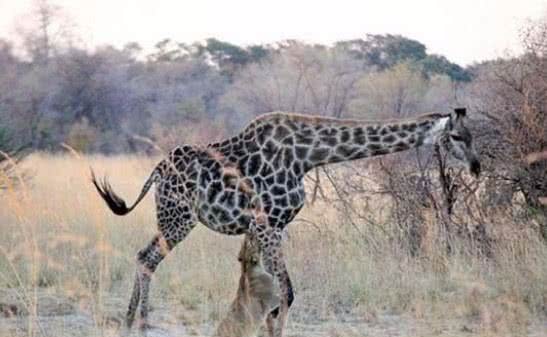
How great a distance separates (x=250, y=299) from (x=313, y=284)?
7.02 ft

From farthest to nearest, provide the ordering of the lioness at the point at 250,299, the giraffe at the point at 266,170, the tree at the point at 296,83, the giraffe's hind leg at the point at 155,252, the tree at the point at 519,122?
the tree at the point at 296,83, the tree at the point at 519,122, the giraffe's hind leg at the point at 155,252, the giraffe at the point at 266,170, the lioness at the point at 250,299

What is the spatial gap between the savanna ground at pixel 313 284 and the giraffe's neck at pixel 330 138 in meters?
1.11

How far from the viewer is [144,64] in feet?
124

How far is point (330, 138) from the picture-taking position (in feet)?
25.3

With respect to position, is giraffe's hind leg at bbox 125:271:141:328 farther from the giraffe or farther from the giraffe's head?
the giraffe's head

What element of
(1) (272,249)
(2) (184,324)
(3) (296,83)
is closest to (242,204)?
(1) (272,249)

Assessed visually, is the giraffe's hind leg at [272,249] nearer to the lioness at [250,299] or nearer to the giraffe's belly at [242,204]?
the giraffe's belly at [242,204]

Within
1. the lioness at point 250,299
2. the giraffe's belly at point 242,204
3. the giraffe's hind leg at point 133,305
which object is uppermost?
the giraffe's belly at point 242,204

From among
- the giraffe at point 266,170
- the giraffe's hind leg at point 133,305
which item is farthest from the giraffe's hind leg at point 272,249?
the giraffe's hind leg at point 133,305

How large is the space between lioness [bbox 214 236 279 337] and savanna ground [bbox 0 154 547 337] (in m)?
0.71

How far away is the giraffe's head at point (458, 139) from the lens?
7.53 m

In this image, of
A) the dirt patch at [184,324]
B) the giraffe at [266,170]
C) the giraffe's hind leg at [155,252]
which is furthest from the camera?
the giraffe's hind leg at [155,252]

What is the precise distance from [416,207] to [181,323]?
279 centimetres

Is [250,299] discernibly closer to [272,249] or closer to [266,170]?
[272,249]
